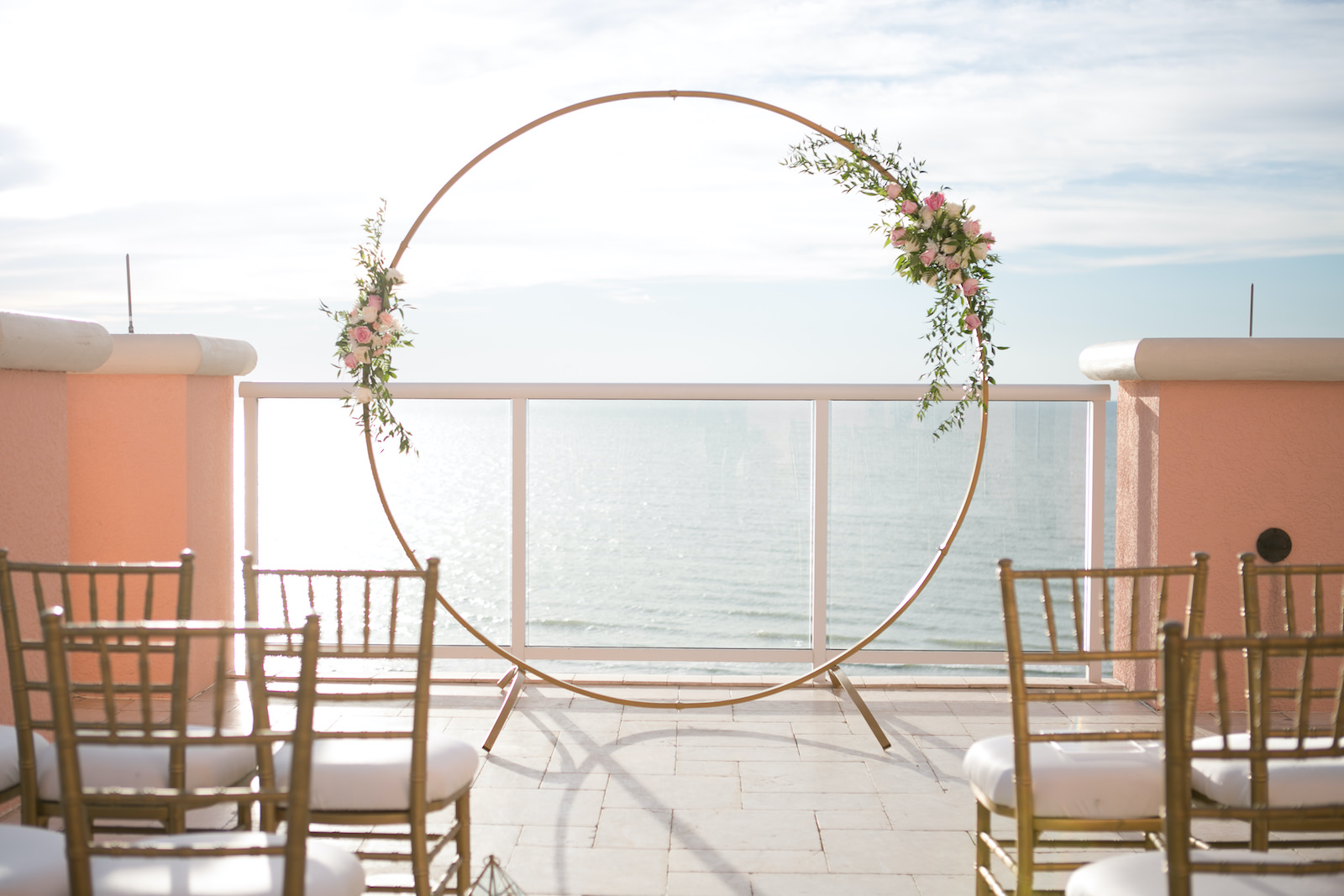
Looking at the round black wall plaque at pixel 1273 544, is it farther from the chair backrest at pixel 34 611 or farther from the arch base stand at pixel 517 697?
the chair backrest at pixel 34 611

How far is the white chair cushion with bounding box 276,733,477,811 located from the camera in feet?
6.69

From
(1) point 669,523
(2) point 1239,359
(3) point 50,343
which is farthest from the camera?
(1) point 669,523

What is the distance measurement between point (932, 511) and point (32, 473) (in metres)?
3.18

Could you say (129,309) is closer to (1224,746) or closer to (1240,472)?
(1224,746)

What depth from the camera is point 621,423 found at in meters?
4.37

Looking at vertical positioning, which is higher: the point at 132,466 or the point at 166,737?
the point at 132,466

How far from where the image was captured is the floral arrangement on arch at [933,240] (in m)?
3.59

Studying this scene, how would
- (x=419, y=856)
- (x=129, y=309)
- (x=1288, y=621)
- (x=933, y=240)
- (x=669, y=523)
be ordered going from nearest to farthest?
(x=419, y=856) < (x=1288, y=621) < (x=933, y=240) < (x=129, y=309) < (x=669, y=523)

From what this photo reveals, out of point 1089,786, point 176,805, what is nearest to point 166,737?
point 176,805

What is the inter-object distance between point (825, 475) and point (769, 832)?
182 cm

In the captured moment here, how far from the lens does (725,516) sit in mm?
4398

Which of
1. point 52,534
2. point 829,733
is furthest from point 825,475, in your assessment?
point 52,534

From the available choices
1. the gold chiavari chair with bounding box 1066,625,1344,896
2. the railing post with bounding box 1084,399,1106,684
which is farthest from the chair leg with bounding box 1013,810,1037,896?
the railing post with bounding box 1084,399,1106,684

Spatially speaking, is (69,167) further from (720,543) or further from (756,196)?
(756,196)
